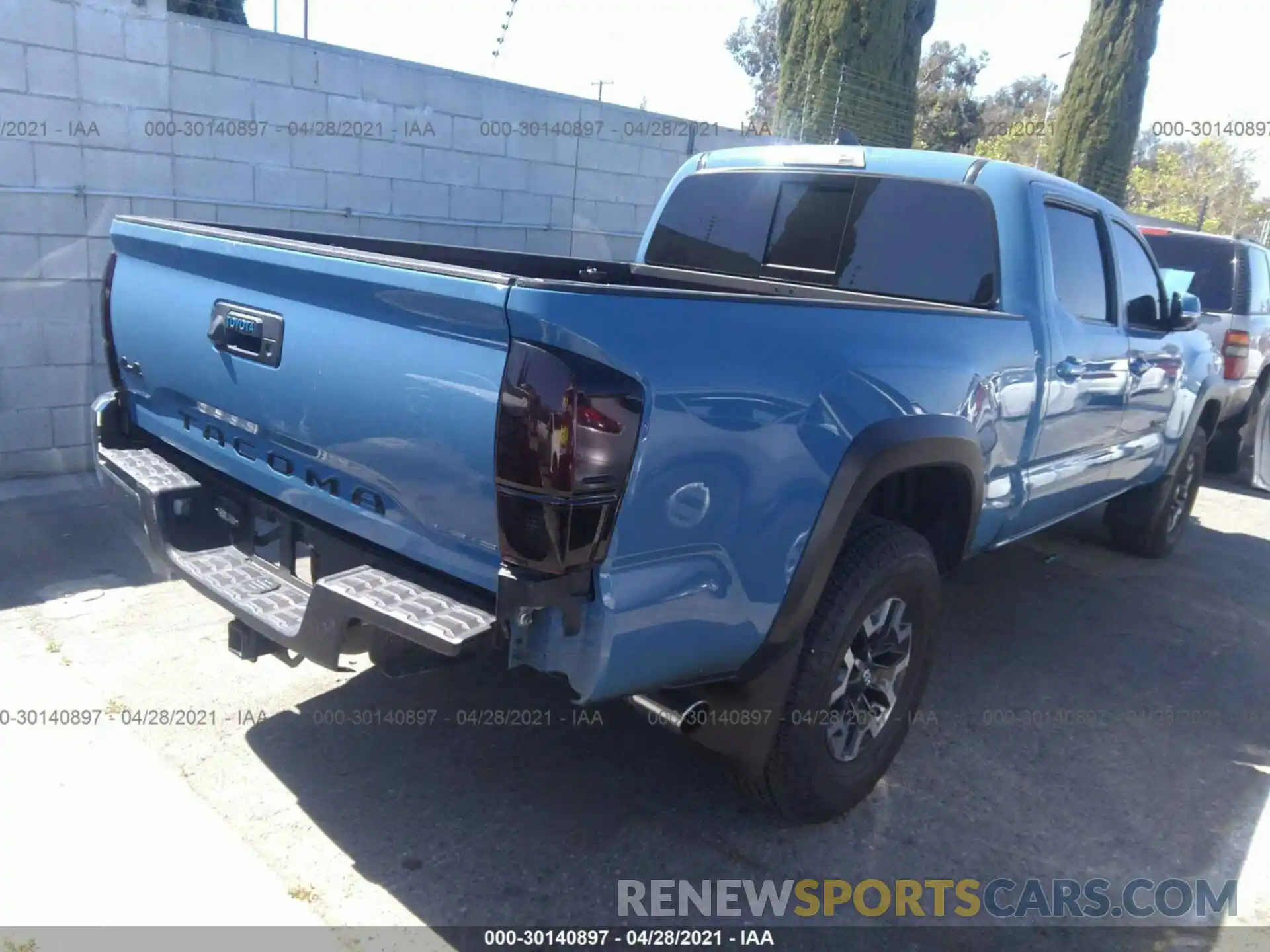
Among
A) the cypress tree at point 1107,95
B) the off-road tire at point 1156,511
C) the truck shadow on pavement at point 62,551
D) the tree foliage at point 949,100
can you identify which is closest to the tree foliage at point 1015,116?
the tree foliage at point 949,100

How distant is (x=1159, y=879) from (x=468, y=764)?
215cm

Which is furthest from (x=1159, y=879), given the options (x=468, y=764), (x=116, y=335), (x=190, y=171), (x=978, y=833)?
(x=190, y=171)

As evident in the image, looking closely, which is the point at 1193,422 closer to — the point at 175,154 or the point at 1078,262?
the point at 1078,262

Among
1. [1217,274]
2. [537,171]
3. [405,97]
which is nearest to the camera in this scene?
[405,97]

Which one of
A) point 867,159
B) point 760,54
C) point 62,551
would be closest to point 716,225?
point 867,159

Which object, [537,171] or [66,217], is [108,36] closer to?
[66,217]

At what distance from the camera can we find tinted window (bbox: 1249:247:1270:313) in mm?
8578

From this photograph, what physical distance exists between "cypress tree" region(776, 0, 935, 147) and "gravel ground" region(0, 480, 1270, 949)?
33.1 feet

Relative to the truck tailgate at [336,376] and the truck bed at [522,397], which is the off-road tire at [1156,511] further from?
the truck tailgate at [336,376]

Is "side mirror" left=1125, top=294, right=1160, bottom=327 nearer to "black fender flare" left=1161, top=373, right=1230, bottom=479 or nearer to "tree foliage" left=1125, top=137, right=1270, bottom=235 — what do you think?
"black fender flare" left=1161, top=373, right=1230, bottom=479

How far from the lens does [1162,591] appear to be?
5.85 meters

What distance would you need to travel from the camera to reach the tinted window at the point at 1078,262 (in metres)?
4.16

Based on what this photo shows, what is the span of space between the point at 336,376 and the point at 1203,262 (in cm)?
843

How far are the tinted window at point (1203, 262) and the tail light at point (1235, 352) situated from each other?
26 centimetres
